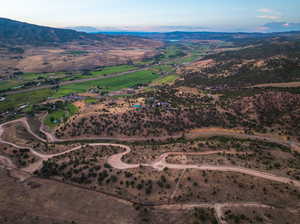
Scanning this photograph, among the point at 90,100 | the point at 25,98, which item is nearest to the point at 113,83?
the point at 90,100

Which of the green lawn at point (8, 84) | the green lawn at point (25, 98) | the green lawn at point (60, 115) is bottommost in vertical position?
the green lawn at point (60, 115)

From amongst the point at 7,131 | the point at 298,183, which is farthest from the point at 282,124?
the point at 7,131

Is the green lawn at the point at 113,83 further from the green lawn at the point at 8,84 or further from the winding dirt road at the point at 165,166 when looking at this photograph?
the winding dirt road at the point at 165,166

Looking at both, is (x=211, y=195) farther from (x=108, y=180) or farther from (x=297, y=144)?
(x=297, y=144)

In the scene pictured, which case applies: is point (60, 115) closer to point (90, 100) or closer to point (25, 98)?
point (90, 100)

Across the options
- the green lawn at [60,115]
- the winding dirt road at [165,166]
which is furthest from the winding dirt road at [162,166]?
the green lawn at [60,115]
